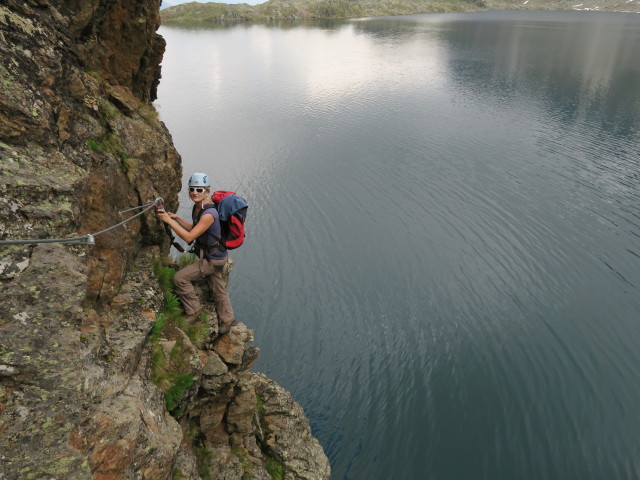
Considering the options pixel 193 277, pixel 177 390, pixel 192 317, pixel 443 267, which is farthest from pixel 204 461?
pixel 443 267

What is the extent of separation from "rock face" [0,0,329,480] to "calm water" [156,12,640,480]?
9.63 meters

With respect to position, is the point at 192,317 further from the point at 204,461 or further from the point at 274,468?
the point at 274,468

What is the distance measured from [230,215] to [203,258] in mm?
1484

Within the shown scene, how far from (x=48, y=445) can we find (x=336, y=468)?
15.2 meters

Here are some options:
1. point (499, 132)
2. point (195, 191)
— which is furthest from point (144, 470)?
point (499, 132)

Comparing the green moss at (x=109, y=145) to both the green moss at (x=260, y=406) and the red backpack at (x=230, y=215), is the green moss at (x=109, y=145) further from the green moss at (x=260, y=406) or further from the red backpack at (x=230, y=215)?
the green moss at (x=260, y=406)

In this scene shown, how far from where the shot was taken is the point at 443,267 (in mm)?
28984

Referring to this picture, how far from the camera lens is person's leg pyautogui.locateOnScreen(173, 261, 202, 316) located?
11.2m

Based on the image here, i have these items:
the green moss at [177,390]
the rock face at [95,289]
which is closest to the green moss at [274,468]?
the rock face at [95,289]

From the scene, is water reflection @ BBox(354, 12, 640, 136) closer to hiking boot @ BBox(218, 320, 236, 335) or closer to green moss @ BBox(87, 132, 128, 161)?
hiking boot @ BBox(218, 320, 236, 335)

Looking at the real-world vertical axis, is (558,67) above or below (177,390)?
below

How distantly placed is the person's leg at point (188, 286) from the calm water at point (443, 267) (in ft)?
36.0

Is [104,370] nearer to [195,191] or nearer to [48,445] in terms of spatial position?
[48,445]

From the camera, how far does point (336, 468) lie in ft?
59.4
